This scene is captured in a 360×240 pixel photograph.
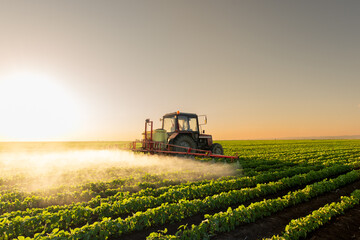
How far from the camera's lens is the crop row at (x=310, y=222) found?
154 inches

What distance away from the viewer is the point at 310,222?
4.26 m

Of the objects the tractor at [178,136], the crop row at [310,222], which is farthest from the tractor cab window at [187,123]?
the crop row at [310,222]

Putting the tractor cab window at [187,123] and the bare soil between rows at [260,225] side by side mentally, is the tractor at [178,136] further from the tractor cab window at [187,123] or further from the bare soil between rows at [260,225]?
the bare soil between rows at [260,225]

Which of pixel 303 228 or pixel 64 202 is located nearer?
pixel 303 228

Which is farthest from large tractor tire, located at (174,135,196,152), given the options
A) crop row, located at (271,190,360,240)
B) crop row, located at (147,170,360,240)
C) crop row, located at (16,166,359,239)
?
crop row, located at (271,190,360,240)

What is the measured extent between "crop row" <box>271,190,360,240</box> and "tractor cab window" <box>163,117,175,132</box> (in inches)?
335

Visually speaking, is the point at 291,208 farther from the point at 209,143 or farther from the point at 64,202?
the point at 209,143

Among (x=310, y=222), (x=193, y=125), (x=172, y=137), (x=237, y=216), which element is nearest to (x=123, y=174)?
(x=172, y=137)

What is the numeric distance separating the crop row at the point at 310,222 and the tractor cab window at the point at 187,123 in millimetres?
8058

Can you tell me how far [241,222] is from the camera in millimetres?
4523

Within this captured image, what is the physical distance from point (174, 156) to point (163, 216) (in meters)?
6.66

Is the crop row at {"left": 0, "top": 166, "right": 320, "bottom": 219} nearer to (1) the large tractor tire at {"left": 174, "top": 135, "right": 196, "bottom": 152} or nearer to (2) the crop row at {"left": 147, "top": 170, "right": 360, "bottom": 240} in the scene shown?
(2) the crop row at {"left": 147, "top": 170, "right": 360, "bottom": 240}

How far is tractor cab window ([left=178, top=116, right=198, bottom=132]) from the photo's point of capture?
12.4 m

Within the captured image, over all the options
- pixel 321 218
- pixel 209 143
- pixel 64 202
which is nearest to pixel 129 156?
pixel 209 143
